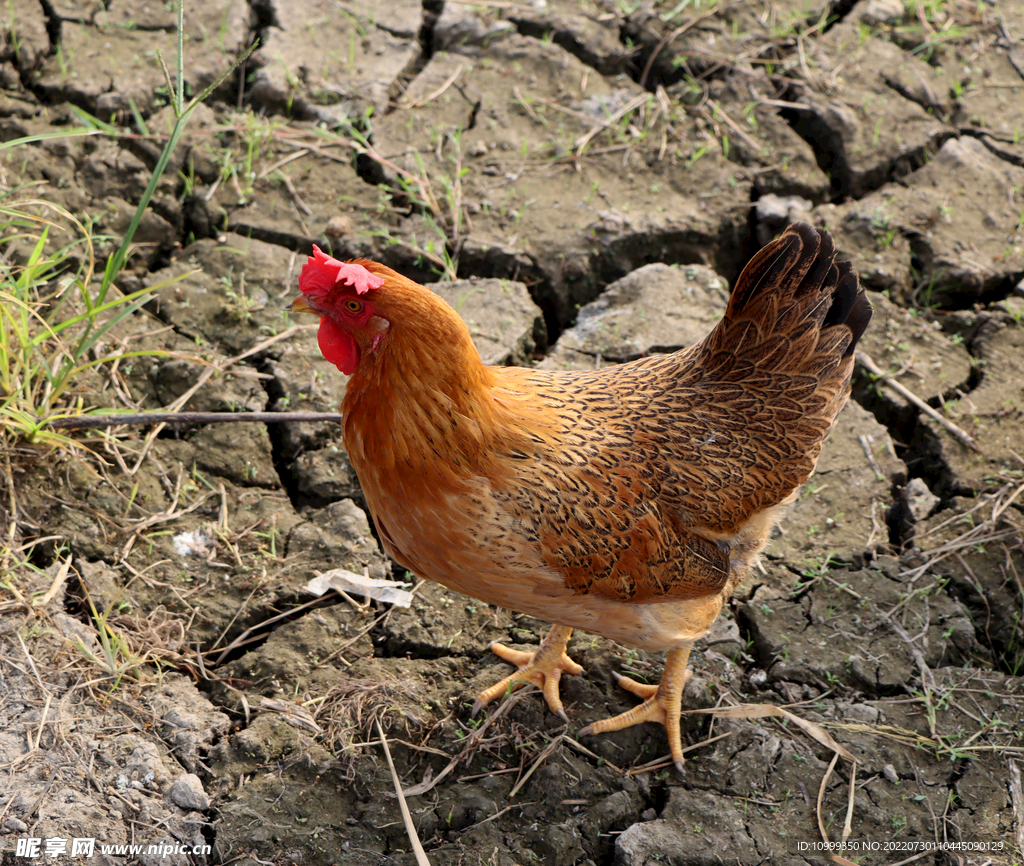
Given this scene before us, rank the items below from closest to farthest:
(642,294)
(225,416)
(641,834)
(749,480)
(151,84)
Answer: (641,834)
(749,480)
(225,416)
(642,294)
(151,84)

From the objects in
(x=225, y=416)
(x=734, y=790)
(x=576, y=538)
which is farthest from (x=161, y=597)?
(x=734, y=790)

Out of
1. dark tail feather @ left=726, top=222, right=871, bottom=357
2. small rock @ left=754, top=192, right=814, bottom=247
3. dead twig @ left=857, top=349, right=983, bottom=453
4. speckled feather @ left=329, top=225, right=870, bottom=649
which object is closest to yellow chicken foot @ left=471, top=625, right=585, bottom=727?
speckled feather @ left=329, top=225, right=870, bottom=649

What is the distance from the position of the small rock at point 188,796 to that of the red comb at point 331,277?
4.88 feet

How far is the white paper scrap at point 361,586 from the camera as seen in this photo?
3.19 metres

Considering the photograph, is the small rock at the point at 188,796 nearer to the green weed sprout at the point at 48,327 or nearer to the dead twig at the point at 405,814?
the dead twig at the point at 405,814

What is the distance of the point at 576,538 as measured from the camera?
2.56 metres

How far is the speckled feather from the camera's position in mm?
2426

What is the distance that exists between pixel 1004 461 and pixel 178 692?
136 inches

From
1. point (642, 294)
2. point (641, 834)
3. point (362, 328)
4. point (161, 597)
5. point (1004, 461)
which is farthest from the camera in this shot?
point (642, 294)

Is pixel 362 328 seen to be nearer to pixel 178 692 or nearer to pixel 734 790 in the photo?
pixel 178 692

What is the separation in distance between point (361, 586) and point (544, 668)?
73 cm

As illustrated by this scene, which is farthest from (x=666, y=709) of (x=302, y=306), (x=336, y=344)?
(x=302, y=306)

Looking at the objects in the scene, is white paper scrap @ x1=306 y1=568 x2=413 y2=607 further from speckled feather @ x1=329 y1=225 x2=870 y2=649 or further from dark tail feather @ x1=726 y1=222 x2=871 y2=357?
dark tail feather @ x1=726 y1=222 x2=871 y2=357

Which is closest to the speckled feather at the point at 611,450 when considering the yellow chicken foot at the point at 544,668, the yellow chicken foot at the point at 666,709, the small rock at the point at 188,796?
the yellow chicken foot at the point at 666,709
